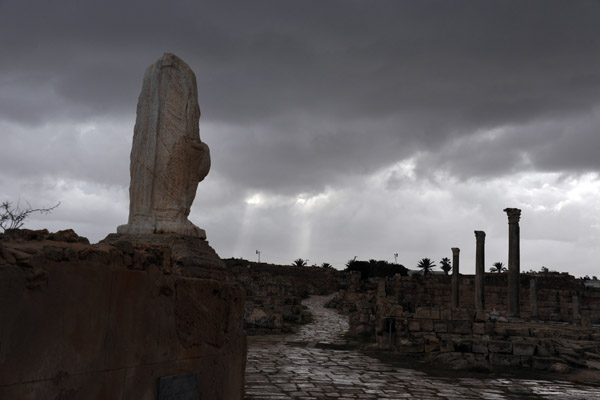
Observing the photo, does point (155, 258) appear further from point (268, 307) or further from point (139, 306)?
point (268, 307)

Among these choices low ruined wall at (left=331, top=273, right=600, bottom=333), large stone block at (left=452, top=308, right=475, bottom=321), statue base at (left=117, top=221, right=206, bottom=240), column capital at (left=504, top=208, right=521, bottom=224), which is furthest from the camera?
low ruined wall at (left=331, top=273, right=600, bottom=333)

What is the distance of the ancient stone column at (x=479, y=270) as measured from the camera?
2741 centimetres

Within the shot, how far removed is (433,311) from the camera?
1465cm

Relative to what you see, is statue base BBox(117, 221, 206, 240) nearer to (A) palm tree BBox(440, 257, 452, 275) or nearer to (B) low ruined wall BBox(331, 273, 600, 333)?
(B) low ruined wall BBox(331, 273, 600, 333)

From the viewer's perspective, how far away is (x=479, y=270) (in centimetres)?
2811

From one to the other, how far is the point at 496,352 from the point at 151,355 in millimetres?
10600

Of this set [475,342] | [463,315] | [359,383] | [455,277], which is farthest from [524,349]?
[455,277]

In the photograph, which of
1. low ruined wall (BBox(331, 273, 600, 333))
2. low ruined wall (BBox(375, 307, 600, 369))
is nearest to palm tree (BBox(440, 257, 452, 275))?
low ruined wall (BBox(331, 273, 600, 333))

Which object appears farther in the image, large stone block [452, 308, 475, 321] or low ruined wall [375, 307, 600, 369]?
large stone block [452, 308, 475, 321]

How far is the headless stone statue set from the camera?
4352 millimetres

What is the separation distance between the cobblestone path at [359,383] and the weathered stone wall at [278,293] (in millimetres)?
1880

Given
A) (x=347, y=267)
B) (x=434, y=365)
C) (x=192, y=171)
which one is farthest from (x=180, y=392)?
(x=347, y=267)

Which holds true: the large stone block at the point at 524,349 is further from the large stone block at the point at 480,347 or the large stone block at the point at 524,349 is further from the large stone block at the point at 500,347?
the large stone block at the point at 480,347

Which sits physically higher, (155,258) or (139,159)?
(139,159)
